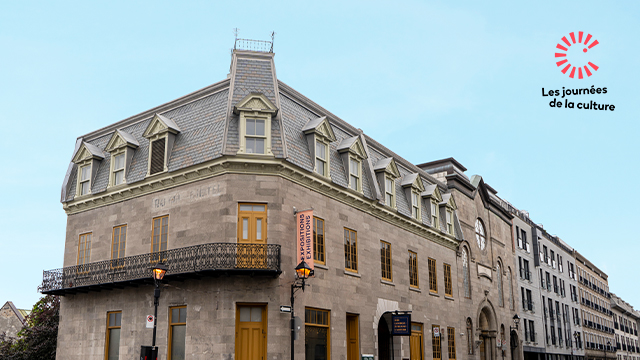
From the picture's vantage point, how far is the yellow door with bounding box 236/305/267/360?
67.5 feet

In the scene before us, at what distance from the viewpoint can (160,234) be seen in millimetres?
23531

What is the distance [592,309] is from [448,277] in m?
51.5

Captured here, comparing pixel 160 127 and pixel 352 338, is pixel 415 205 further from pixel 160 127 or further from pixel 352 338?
pixel 160 127

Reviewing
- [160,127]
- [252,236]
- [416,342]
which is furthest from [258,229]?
[416,342]

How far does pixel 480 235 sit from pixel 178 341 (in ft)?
86.3

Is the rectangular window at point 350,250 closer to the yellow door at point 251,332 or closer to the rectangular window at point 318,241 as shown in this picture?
the rectangular window at point 318,241

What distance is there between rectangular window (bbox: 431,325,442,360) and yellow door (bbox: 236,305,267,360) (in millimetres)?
13818

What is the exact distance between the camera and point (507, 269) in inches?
1767

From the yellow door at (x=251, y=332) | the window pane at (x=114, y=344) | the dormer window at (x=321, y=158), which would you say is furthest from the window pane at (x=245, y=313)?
the dormer window at (x=321, y=158)

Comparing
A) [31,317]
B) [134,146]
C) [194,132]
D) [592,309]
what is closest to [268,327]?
[194,132]

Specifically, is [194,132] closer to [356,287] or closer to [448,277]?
[356,287]

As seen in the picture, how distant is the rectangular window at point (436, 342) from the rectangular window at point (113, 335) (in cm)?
1699

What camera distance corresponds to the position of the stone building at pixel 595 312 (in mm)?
71062

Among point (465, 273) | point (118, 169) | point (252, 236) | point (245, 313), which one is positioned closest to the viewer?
point (245, 313)
